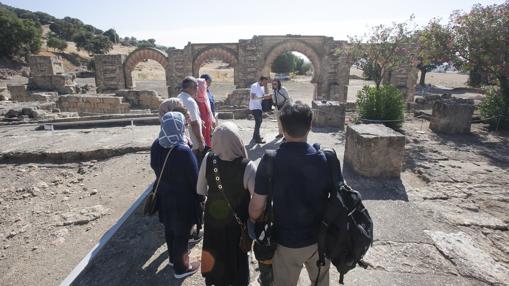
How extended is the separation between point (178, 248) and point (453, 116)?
25.2 feet

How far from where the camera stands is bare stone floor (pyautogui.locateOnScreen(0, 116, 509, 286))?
2941 mm

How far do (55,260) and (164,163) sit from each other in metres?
2.81

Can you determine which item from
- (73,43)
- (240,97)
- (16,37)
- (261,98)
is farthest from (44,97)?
(73,43)

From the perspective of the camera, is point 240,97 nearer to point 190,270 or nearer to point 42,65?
point 190,270

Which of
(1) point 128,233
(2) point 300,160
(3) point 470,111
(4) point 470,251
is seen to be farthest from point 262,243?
(3) point 470,111

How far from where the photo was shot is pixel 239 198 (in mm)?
2234

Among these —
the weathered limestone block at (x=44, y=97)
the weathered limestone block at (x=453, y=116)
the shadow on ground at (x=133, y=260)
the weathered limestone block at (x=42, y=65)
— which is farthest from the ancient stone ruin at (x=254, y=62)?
the shadow on ground at (x=133, y=260)

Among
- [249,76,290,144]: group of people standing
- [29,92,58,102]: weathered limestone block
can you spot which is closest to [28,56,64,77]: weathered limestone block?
[29,92,58,102]: weathered limestone block

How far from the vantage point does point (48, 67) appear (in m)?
17.6

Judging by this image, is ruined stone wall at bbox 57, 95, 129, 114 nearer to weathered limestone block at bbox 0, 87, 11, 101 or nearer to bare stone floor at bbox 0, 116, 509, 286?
weathered limestone block at bbox 0, 87, 11, 101

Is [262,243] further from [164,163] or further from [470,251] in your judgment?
[470,251]

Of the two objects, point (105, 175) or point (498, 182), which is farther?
point (105, 175)

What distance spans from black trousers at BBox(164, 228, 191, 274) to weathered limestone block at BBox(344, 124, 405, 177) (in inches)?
128

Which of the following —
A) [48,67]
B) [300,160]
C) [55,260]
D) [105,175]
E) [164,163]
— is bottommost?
[55,260]
